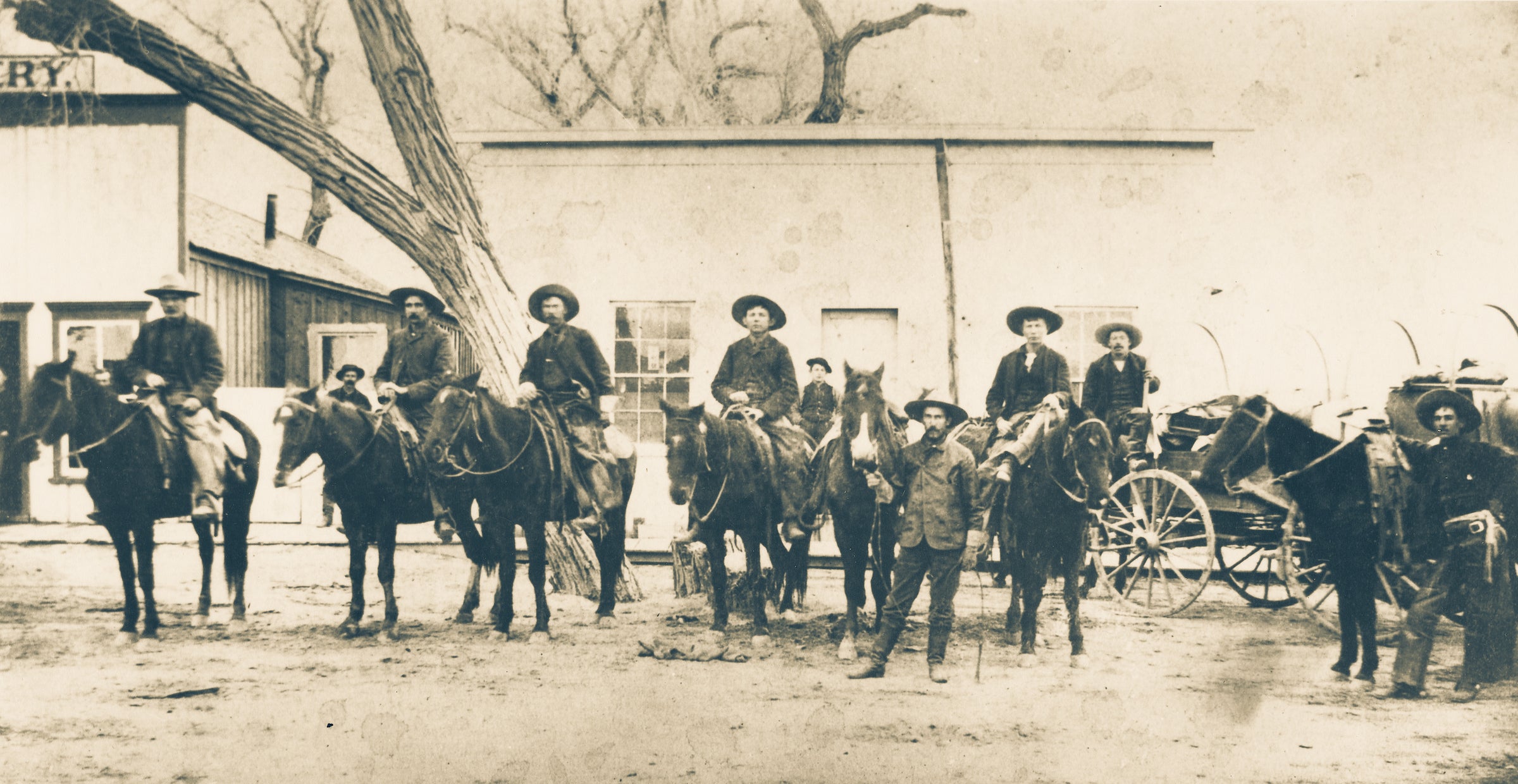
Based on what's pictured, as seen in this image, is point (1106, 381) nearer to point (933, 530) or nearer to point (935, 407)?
point (935, 407)

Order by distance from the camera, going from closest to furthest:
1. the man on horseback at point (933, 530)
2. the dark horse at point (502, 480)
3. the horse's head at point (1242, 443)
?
the man on horseback at point (933, 530), the horse's head at point (1242, 443), the dark horse at point (502, 480)

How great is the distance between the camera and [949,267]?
6.50 metres

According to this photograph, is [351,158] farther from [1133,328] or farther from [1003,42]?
[1133,328]

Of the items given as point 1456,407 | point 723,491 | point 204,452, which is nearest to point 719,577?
point 723,491

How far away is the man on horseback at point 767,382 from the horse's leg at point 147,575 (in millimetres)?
3658

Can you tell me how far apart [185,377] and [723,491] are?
3.47 metres

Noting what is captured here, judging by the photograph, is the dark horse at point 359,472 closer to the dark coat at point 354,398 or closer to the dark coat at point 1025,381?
the dark coat at point 354,398

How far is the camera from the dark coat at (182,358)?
600cm

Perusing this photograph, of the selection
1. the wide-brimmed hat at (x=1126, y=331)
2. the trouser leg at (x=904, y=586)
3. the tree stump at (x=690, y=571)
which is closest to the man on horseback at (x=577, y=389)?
the tree stump at (x=690, y=571)

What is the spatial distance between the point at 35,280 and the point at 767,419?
4.62 meters

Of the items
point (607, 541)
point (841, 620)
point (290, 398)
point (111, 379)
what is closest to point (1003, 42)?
point (841, 620)

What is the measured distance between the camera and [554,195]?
6.60m

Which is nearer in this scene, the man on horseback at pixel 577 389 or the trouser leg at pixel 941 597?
the trouser leg at pixel 941 597

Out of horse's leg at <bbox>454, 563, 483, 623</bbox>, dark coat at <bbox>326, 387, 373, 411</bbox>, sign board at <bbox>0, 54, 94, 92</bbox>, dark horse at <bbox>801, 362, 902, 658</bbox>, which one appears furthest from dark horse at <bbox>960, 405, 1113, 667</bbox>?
sign board at <bbox>0, 54, 94, 92</bbox>
